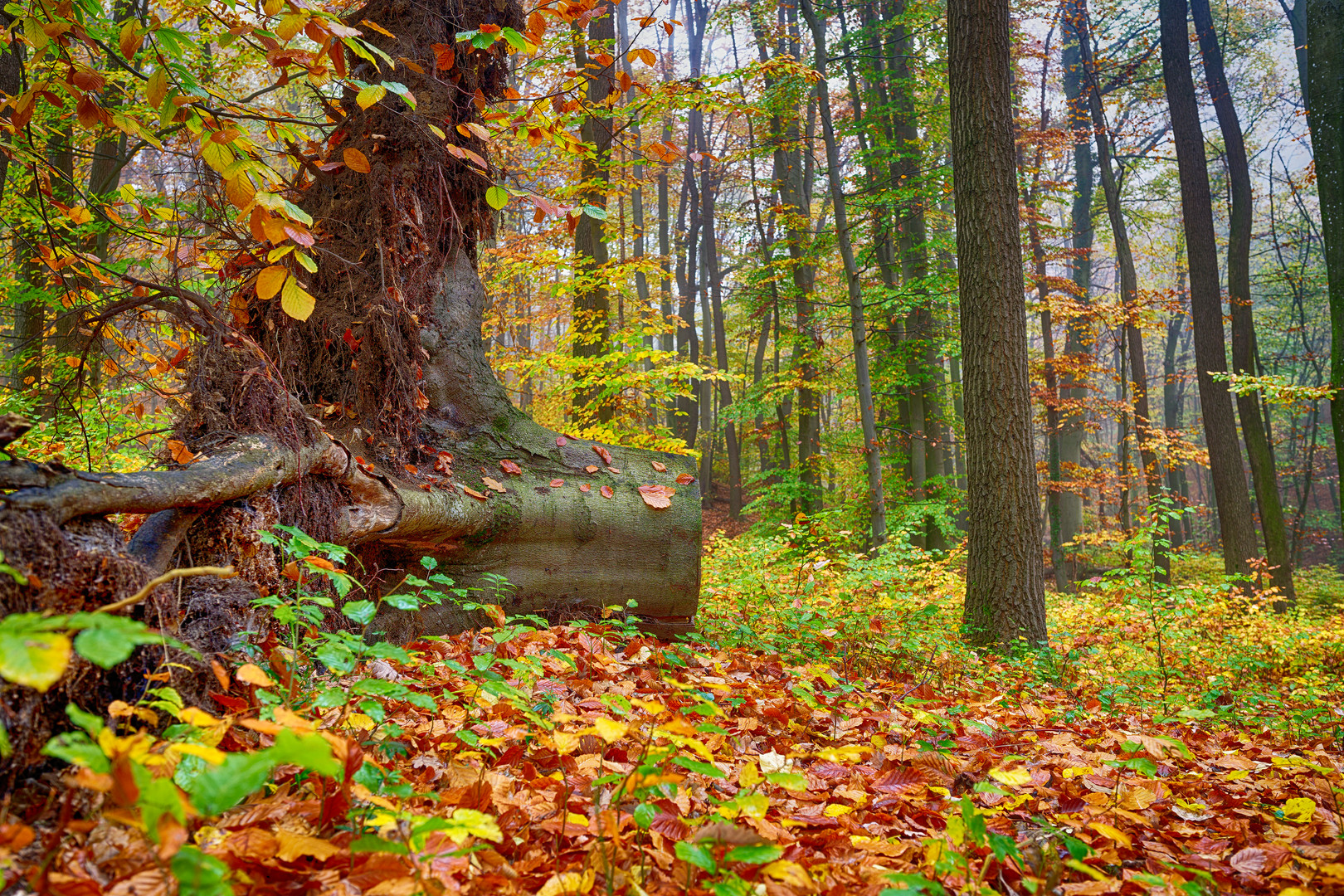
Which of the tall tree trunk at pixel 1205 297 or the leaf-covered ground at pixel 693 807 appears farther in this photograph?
the tall tree trunk at pixel 1205 297

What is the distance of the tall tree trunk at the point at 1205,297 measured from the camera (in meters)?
10.2

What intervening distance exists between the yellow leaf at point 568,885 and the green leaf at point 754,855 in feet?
1.00

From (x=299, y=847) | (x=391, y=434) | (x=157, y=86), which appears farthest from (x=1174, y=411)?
(x=299, y=847)

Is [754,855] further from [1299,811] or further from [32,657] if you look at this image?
[1299,811]

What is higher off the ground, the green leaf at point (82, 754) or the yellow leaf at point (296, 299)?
the yellow leaf at point (296, 299)

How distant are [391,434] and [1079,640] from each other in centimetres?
591

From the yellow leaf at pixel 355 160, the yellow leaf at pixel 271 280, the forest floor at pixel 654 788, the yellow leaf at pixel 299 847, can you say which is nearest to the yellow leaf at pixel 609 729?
the forest floor at pixel 654 788

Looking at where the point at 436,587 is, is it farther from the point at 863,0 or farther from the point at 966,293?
the point at 863,0

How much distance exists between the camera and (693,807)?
1.87m

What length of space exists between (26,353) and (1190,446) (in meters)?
17.4

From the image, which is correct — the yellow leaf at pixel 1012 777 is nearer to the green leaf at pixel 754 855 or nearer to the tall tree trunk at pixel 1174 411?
the green leaf at pixel 754 855

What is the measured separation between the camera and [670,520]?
449 cm

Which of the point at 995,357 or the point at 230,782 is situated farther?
the point at 995,357

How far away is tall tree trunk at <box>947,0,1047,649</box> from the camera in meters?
5.24
